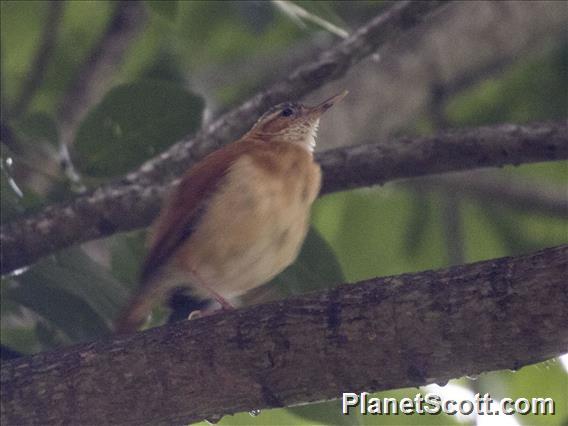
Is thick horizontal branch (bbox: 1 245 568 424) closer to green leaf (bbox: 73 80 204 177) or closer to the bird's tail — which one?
the bird's tail

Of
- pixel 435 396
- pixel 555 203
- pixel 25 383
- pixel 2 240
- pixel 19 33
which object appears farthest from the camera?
pixel 19 33

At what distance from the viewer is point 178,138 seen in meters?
5.32

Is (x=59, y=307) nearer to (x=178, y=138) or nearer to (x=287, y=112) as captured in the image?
(x=178, y=138)

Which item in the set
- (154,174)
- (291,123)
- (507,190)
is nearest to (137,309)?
(154,174)

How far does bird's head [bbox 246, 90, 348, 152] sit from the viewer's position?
5.63 metres

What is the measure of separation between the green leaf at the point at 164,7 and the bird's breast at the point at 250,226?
701 mm

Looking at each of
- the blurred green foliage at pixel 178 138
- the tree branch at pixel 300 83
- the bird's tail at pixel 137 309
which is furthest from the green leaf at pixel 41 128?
the bird's tail at pixel 137 309

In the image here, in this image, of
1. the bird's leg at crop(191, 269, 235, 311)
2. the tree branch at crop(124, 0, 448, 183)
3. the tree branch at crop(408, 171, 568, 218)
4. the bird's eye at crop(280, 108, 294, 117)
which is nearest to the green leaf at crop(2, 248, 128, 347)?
the bird's leg at crop(191, 269, 235, 311)

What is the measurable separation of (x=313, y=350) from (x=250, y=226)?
3.78ft

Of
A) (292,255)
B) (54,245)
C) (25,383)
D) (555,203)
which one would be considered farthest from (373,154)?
(555,203)

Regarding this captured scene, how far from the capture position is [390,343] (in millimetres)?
3490

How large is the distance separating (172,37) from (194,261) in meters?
3.44

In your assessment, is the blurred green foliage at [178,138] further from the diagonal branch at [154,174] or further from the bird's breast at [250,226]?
the bird's breast at [250,226]

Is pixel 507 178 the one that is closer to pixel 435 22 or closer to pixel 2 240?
pixel 435 22
